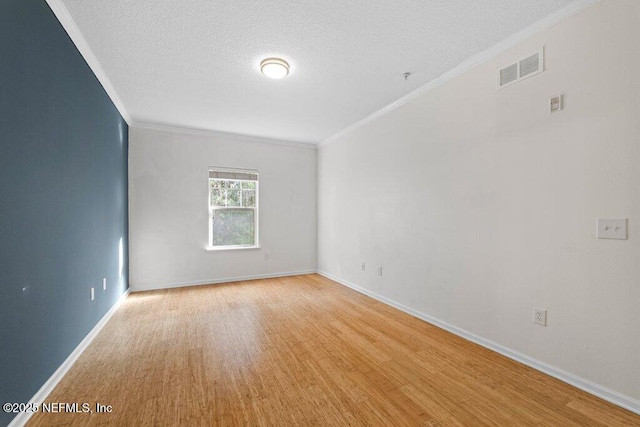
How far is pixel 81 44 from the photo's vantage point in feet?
7.32

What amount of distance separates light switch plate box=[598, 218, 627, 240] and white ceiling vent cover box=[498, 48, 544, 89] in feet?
3.92

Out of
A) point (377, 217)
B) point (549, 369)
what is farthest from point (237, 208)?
point (549, 369)

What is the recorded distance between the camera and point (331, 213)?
5.09m

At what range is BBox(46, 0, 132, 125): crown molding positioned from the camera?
1.86 m

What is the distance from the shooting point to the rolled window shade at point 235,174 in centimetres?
481

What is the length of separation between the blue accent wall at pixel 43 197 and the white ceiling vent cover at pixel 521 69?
10.9 feet

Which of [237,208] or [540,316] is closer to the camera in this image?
[540,316]

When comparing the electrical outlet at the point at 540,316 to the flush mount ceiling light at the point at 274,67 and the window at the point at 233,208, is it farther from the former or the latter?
the window at the point at 233,208

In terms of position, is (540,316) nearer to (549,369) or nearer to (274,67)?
(549,369)

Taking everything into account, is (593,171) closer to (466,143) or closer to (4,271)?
(466,143)

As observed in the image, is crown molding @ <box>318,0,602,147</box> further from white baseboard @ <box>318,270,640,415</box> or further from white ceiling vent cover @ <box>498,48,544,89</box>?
white baseboard @ <box>318,270,640,415</box>

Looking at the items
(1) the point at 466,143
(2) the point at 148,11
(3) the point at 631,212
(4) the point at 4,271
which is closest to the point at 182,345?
(4) the point at 4,271

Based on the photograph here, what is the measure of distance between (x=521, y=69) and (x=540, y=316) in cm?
194

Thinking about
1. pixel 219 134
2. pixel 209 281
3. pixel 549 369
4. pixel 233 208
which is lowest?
pixel 209 281
